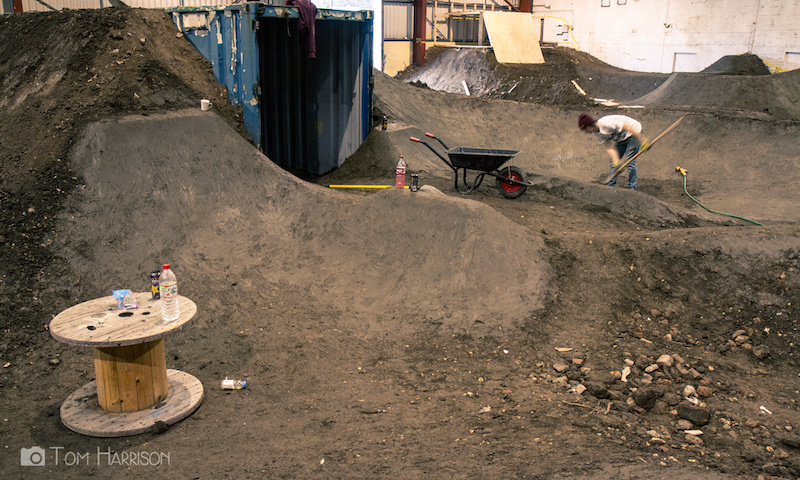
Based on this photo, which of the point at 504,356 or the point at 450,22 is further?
the point at 450,22

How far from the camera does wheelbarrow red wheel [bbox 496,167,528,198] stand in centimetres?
891

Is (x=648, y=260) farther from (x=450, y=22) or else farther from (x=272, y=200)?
(x=450, y=22)

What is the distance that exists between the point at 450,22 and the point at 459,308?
71.3 ft

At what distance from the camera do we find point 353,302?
19.7 feet

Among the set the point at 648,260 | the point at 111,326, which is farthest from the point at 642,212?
the point at 111,326

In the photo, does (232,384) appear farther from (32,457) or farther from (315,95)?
(315,95)

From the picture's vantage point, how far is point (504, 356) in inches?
209

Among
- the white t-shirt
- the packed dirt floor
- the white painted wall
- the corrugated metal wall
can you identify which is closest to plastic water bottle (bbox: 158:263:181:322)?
the packed dirt floor

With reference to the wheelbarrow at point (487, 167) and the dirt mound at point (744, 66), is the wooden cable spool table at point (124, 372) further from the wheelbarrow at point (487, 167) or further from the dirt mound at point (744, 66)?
the dirt mound at point (744, 66)

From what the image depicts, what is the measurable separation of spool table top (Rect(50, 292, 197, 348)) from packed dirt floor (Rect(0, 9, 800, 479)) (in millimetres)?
767

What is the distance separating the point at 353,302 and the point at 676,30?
770 inches

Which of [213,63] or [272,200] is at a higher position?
[213,63]

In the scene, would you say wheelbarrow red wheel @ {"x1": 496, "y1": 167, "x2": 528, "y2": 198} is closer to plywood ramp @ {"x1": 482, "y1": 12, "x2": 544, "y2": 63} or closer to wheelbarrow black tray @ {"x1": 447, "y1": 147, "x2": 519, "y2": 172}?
wheelbarrow black tray @ {"x1": 447, "y1": 147, "x2": 519, "y2": 172}

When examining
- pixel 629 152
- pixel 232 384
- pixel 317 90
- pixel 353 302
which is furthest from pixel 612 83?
pixel 232 384
